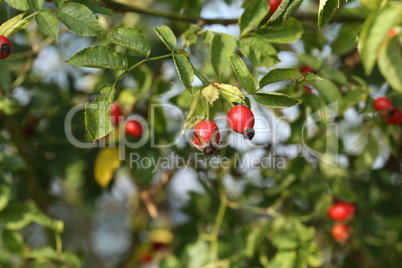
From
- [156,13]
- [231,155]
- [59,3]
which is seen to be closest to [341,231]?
[231,155]

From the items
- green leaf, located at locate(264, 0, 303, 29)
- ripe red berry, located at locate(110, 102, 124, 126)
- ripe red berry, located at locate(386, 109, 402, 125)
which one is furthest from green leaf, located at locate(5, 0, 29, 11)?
ripe red berry, located at locate(386, 109, 402, 125)

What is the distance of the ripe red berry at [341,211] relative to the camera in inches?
83.4

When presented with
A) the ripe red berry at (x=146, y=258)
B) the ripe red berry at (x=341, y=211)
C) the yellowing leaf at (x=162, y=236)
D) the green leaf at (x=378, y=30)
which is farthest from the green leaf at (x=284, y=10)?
the ripe red berry at (x=146, y=258)

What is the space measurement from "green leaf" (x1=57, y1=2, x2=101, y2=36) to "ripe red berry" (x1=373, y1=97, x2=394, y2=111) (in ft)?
2.90

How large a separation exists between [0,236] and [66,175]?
461 millimetres

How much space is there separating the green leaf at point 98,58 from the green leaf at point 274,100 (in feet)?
1.05

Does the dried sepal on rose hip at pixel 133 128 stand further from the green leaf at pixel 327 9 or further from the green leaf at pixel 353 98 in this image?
the green leaf at pixel 327 9

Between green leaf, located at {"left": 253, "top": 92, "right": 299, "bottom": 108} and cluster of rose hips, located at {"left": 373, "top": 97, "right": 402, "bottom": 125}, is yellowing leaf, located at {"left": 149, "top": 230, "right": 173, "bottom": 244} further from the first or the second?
green leaf, located at {"left": 253, "top": 92, "right": 299, "bottom": 108}

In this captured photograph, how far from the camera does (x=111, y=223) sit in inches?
189

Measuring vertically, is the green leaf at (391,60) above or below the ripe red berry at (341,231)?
above

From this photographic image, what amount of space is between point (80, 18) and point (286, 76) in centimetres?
50

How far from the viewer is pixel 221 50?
137cm

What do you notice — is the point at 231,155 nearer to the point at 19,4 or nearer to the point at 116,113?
the point at 116,113

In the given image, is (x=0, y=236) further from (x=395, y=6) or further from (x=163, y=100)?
(x=395, y=6)
